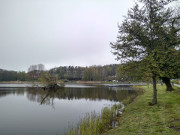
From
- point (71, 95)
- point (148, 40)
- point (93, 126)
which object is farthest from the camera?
point (71, 95)

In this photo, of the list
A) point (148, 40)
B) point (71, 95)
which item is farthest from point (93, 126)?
point (71, 95)

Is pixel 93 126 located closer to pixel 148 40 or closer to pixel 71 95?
pixel 148 40

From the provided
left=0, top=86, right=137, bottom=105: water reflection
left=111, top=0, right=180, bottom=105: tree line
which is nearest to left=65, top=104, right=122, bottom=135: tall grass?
left=111, top=0, right=180, bottom=105: tree line

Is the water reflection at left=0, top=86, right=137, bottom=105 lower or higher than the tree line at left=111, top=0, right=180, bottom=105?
lower

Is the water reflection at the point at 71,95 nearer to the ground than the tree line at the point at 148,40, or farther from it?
nearer to the ground

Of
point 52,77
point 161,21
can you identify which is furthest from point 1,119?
point 52,77

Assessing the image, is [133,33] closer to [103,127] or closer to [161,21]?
[161,21]

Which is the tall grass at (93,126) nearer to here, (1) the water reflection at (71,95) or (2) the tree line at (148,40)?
(2) the tree line at (148,40)

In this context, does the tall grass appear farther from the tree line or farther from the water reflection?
the water reflection

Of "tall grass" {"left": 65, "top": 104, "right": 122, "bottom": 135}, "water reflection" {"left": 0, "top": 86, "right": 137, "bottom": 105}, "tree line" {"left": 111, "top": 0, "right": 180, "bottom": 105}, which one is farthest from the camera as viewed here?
"water reflection" {"left": 0, "top": 86, "right": 137, "bottom": 105}

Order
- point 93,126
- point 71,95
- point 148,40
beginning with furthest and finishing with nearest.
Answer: point 71,95, point 148,40, point 93,126

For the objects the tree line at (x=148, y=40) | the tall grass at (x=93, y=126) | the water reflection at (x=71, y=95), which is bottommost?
the water reflection at (x=71, y=95)

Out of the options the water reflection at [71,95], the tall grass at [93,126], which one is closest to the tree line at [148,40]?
the tall grass at [93,126]

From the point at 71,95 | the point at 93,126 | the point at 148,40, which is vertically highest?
the point at 148,40
